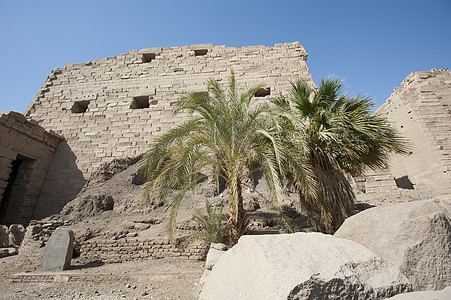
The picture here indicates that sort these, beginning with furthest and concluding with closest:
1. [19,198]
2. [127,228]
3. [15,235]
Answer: [19,198], [15,235], [127,228]

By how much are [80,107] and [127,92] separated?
2647mm

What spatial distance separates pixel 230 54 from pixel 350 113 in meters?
8.69

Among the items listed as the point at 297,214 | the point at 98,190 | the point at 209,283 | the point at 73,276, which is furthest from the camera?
the point at 98,190

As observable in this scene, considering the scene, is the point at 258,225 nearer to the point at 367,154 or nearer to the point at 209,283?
the point at 367,154

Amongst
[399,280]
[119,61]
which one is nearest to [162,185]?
[399,280]

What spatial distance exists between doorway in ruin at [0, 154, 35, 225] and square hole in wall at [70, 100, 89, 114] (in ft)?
10.8

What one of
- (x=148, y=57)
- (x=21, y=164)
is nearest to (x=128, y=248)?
(x=21, y=164)

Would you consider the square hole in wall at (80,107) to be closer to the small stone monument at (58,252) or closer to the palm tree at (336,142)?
the small stone monument at (58,252)

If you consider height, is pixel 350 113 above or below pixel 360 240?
above

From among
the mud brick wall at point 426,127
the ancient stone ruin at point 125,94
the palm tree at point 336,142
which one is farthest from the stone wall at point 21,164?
the mud brick wall at point 426,127

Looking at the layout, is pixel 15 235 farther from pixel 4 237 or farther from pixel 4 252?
pixel 4 252

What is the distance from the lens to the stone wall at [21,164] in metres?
8.75

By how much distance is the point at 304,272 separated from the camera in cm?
178

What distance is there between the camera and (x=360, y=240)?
8.57 ft
